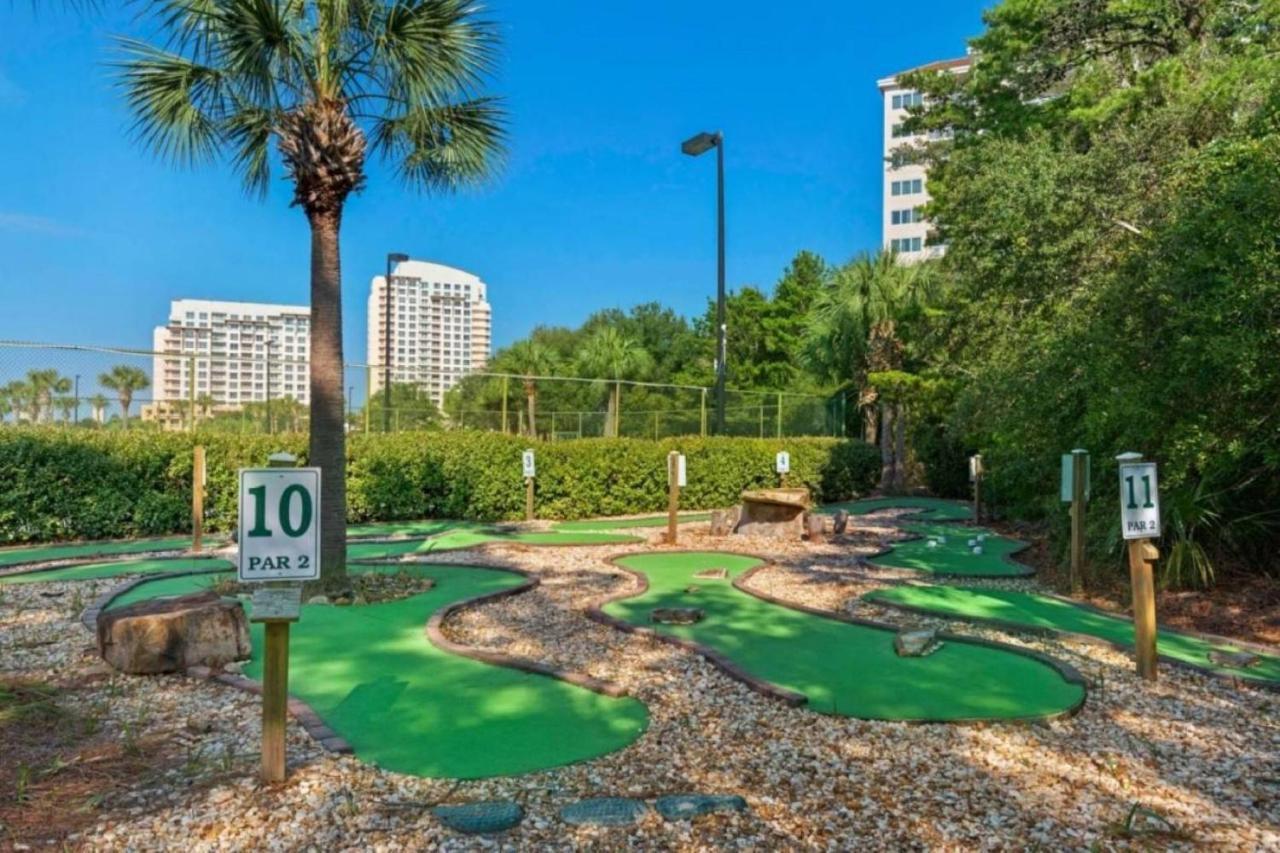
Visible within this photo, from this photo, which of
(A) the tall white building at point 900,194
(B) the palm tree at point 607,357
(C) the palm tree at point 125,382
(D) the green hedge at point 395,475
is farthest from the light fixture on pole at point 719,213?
(A) the tall white building at point 900,194

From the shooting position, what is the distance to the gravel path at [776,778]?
104 inches

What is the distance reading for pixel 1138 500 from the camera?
4441 mm

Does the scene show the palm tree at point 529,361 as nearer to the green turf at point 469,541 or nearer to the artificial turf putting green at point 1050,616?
the green turf at point 469,541

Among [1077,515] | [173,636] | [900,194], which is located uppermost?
[900,194]

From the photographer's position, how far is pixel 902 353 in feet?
66.7

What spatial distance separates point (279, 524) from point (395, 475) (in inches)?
390

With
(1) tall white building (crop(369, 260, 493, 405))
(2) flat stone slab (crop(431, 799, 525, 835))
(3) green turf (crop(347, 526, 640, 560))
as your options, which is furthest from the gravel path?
(1) tall white building (crop(369, 260, 493, 405))

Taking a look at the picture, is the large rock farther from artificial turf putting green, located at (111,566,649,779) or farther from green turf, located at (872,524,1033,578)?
green turf, located at (872,524,1033,578)

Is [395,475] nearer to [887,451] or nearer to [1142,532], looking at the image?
[1142,532]

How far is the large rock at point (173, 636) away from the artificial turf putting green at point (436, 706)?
20 centimetres

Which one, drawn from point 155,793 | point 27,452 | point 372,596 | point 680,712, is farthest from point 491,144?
point 27,452

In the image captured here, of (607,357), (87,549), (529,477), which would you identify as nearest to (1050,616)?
(529,477)

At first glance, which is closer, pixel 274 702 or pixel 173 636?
pixel 274 702

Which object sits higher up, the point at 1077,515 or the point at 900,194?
the point at 900,194
